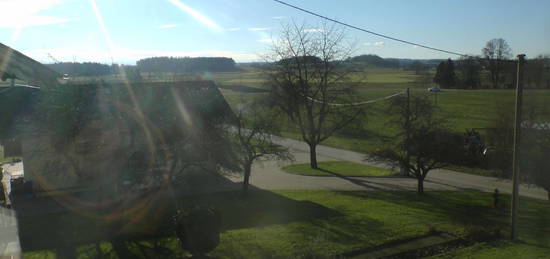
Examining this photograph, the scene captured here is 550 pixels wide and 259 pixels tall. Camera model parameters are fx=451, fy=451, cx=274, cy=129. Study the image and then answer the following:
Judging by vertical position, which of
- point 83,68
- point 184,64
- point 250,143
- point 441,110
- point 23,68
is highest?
point 184,64

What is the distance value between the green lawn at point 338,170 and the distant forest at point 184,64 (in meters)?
17.3

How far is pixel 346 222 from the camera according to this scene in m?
15.2

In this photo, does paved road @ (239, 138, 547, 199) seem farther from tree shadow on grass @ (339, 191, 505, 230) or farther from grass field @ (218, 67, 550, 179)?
grass field @ (218, 67, 550, 179)

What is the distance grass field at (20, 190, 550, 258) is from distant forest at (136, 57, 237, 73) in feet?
81.4

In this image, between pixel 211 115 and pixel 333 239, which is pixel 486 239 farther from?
pixel 211 115

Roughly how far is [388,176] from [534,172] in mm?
9120

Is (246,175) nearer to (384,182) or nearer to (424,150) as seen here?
(424,150)

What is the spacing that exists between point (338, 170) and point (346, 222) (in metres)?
13.3

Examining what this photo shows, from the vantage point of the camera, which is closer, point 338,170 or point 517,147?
point 517,147

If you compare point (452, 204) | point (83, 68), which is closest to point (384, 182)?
point (452, 204)

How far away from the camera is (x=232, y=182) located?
23.2 metres

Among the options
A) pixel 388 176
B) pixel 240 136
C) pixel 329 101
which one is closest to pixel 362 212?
pixel 240 136

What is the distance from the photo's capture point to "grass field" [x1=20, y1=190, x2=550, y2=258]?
12258mm

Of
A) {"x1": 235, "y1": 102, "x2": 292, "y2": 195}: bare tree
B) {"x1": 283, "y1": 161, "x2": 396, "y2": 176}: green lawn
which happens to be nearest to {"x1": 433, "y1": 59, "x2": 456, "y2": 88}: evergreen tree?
{"x1": 283, "y1": 161, "x2": 396, "y2": 176}: green lawn
